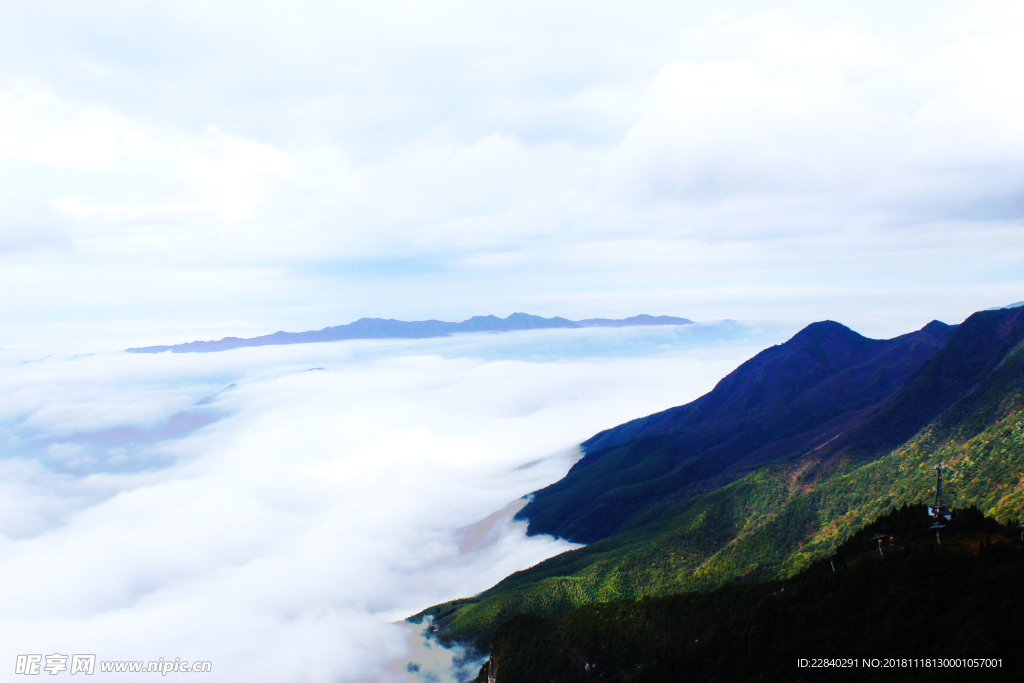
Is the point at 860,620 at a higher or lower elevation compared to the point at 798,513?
higher

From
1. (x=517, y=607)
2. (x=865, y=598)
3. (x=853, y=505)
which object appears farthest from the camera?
(x=517, y=607)

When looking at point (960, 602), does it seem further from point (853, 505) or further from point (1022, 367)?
point (1022, 367)

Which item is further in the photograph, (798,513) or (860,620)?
(798,513)

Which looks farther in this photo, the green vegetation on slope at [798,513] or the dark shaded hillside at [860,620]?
the green vegetation on slope at [798,513]

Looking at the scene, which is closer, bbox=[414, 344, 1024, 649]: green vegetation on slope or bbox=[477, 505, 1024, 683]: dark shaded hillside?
bbox=[477, 505, 1024, 683]: dark shaded hillside

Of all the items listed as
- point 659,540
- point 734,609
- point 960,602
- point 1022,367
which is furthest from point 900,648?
point 1022,367
